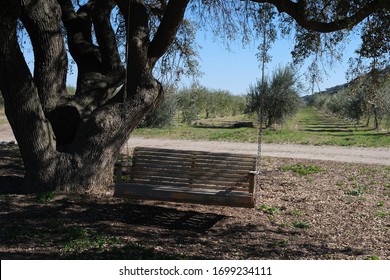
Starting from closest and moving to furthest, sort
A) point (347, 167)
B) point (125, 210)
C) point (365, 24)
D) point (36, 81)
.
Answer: point (125, 210), point (36, 81), point (365, 24), point (347, 167)

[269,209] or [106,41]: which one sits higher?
[106,41]

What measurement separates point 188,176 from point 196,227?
3.38 feet

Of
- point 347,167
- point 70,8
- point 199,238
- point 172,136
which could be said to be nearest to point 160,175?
point 199,238

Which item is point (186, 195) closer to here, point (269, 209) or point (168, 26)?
point (269, 209)

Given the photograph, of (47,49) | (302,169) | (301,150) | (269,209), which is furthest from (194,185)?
(301,150)

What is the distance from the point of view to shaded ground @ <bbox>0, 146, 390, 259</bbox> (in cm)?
474

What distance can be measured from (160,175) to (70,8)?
3975mm

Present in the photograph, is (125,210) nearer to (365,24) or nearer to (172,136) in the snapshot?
(365,24)

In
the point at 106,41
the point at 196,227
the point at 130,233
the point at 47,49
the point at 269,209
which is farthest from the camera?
the point at 106,41

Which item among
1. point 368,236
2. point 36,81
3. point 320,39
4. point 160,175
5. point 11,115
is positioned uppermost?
point 320,39

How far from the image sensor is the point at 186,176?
6.74 m

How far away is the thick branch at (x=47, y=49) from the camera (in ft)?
22.6

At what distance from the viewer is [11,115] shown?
671cm

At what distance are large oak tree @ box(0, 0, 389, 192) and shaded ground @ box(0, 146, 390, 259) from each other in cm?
63
